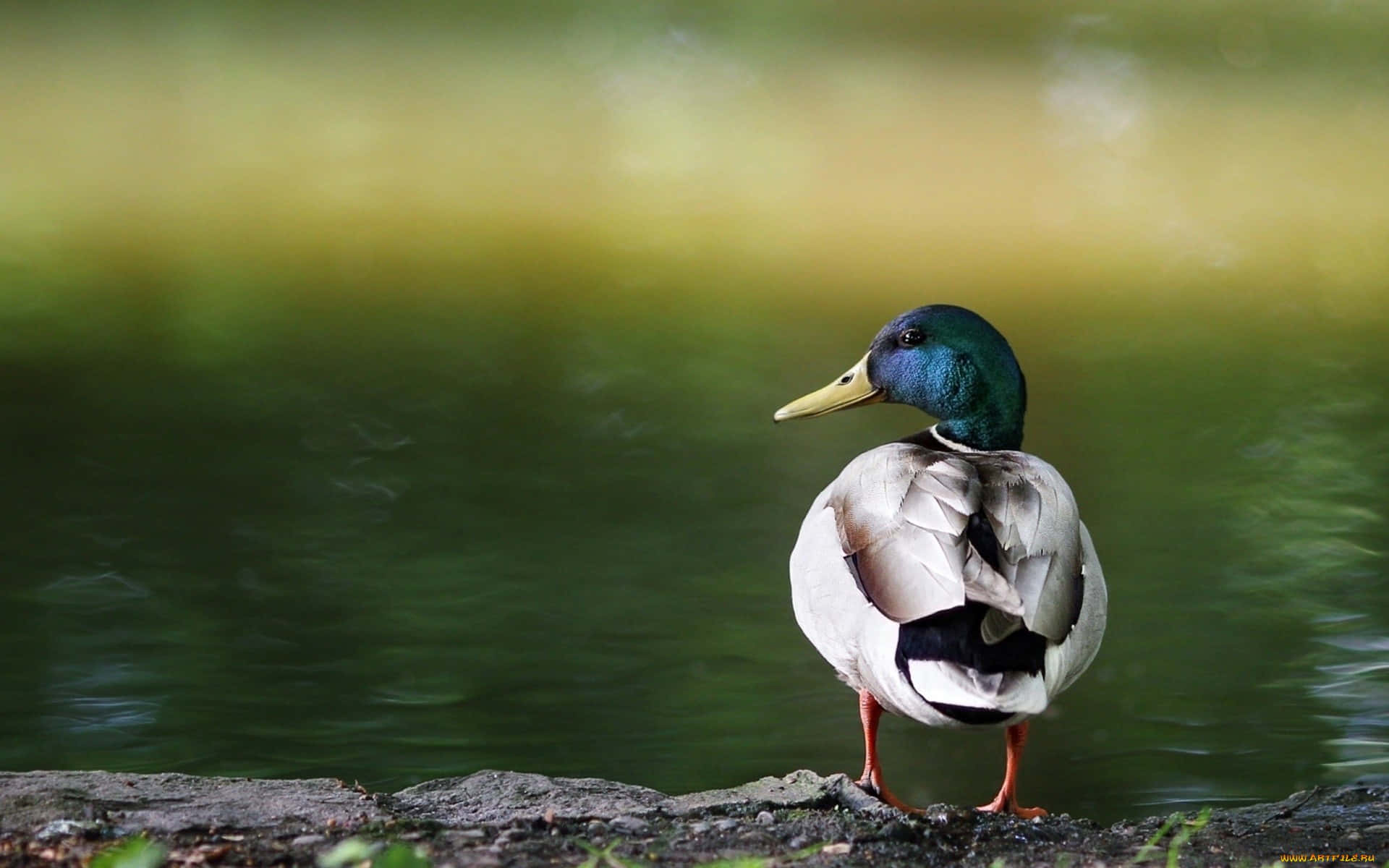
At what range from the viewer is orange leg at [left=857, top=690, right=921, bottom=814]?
4266 millimetres

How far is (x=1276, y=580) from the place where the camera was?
615 centimetres

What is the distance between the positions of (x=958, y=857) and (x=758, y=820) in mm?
388

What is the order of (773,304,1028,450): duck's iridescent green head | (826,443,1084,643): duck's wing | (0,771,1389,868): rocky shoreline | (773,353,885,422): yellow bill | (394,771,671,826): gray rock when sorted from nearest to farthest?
(0,771,1389,868): rocky shoreline → (826,443,1084,643): duck's wing → (394,771,671,826): gray rock → (773,304,1028,450): duck's iridescent green head → (773,353,885,422): yellow bill

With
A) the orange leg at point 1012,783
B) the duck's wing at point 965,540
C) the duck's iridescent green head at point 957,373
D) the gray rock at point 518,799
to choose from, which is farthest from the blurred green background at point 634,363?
the duck's wing at point 965,540

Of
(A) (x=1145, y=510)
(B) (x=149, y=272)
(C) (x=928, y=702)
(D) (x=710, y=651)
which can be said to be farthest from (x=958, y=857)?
(B) (x=149, y=272)

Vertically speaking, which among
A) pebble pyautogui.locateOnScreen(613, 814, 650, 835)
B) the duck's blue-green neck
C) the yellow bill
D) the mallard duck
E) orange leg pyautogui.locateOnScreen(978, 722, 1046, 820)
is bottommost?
orange leg pyautogui.locateOnScreen(978, 722, 1046, 820)

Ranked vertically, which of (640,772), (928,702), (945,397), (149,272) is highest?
(149,272)

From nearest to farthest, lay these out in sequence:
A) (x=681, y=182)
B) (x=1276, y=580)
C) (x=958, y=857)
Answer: (x=958, y=857) < (x=1276, y=580) < (x=681, y=182)

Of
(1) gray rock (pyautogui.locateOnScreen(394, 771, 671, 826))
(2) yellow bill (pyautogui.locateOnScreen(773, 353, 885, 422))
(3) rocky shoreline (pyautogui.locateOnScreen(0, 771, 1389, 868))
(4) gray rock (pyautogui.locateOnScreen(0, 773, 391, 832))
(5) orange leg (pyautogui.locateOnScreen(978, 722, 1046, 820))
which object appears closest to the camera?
(3) rocky shoreline (pyautogui.locateOnScreen(0, 771, 1389, 868))

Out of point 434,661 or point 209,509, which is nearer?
point 434,661

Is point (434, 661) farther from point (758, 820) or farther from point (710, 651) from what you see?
point (758, 820)

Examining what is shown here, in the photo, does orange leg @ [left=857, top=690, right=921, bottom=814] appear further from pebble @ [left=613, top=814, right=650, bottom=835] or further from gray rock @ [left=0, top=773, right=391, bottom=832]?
gray rock @ [left=0, top=773, right=391, bottom=832]

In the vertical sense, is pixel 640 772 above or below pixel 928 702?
below

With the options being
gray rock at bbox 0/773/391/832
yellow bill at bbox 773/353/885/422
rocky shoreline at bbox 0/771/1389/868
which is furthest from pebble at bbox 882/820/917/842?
yellow bill at bbox 773/353/885/422
